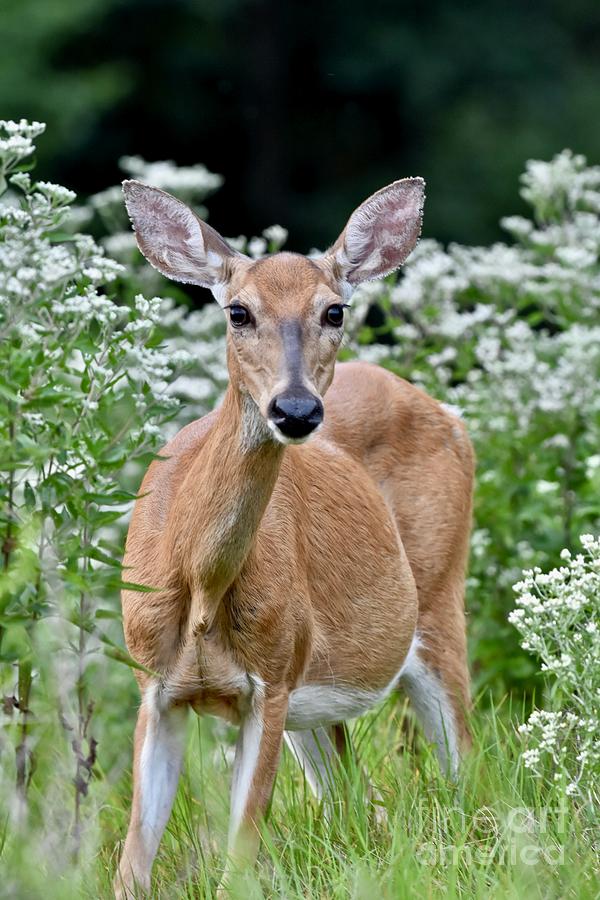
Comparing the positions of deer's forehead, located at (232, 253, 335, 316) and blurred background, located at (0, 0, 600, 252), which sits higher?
deer's forehead, located at (232, 253, 335, 316)

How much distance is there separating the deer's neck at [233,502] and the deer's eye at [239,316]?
0.18 meters

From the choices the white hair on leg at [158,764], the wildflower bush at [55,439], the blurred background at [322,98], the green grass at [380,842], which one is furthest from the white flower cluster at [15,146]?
the blurred background at [322,98]

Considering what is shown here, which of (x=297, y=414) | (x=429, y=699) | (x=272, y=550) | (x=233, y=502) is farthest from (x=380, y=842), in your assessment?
(x=429, y=699)

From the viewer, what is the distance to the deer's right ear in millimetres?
4973

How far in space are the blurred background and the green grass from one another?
40.3 ft

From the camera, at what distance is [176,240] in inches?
198

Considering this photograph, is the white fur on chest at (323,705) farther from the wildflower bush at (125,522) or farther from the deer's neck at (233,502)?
the deer's neck at (233,502)

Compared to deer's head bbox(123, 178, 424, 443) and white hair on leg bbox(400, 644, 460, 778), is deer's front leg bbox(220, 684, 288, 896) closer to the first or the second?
deer's head bbox(123, 178, 424, 443)

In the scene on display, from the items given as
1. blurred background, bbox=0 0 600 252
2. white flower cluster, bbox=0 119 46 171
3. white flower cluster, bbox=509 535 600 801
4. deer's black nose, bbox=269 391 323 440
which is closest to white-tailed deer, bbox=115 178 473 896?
deer's black nose, bbox=269 391 323 440

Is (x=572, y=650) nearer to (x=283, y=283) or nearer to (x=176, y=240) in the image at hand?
(x=283, y=283)

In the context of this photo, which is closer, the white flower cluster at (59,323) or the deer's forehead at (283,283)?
the white flower cluster at (59,323)

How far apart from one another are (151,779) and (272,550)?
2.39 ft

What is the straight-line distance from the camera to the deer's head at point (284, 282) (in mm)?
4398

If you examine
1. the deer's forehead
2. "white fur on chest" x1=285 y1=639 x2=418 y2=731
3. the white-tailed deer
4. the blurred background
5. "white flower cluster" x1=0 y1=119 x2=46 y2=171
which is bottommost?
the blurred background
